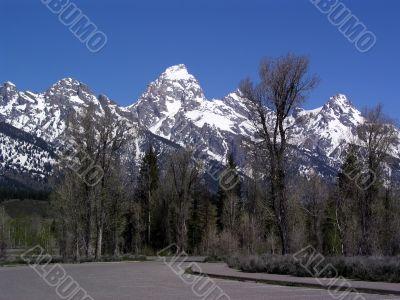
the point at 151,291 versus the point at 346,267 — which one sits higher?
the point at 346,267

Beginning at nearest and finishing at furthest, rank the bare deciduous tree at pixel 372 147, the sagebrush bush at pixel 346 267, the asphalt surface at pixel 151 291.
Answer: the asphalt surface at pixel 151 291, the sagebrush bush at pixel 346 267, the bare deciduous tree at pixel 372 147

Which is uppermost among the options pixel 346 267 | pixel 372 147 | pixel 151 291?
pixel 372 147

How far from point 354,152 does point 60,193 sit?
2606cm

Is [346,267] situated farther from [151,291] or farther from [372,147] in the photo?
[372,147]

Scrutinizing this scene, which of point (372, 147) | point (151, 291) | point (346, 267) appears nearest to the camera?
point (151, 291)

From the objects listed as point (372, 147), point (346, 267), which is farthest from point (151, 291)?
point (372, 147)

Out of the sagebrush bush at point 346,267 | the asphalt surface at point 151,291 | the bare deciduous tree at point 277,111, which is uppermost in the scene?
the bare deciduous tree at point 277,111

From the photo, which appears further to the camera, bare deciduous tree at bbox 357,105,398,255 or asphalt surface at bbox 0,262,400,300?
bare deciduous tree at bbox 357,105,398,255

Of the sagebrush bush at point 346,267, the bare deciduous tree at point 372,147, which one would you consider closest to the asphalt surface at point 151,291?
the sagebrush bush at point 346,267

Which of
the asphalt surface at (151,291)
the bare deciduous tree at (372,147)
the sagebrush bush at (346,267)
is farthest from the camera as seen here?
the bare deciduous tree at (372,147)

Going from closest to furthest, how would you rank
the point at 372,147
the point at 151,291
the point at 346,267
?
the point at 151,291, the point at 346,267, the point at 372,147

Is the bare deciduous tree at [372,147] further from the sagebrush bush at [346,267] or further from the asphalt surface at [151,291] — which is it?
the asphalt surface at [151,291]

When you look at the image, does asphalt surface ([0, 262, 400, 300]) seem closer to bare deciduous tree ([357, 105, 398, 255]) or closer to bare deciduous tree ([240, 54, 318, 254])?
bare deciduous tree ([240, 54, 318, 254])

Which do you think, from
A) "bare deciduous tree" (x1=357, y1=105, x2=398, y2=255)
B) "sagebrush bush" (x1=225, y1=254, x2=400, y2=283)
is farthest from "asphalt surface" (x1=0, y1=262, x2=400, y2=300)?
"bare deciduous tree" (x1=357, y1=105, x2=398, y2=255)
